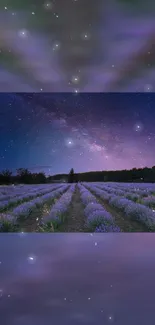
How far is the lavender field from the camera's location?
18.2 ft

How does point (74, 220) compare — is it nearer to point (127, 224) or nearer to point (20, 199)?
point (127, 224)

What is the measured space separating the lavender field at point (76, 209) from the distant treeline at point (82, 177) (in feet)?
0.47

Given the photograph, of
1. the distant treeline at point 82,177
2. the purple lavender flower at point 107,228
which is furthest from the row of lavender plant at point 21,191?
the purple lavender flower at point 107,228

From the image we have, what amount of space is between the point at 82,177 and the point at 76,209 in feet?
1.89

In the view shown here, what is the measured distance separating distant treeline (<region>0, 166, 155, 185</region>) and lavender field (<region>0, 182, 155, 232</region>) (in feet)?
0.47

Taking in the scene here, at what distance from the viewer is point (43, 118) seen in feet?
21.5

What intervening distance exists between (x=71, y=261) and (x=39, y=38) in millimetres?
2183

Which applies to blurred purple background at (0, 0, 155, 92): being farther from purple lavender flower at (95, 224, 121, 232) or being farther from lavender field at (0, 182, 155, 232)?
purple lavender flower at (95, 224, 121, 232)

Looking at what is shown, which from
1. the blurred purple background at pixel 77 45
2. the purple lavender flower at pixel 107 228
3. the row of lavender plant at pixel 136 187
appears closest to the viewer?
the blurred purple background at pixel 77 45

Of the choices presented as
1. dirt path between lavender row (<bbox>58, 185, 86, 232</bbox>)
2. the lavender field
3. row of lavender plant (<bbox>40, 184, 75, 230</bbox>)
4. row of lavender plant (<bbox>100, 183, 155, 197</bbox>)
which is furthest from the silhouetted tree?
row of lavender plant (<bbox>100, 183, 155, 197</bbox>)

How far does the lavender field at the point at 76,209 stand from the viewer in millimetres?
5559

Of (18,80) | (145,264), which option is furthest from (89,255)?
(18,80)

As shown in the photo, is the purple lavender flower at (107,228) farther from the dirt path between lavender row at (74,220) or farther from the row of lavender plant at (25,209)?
the row of lavender plant at (25,209)

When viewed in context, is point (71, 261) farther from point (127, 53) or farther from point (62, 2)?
point (127, 53)
